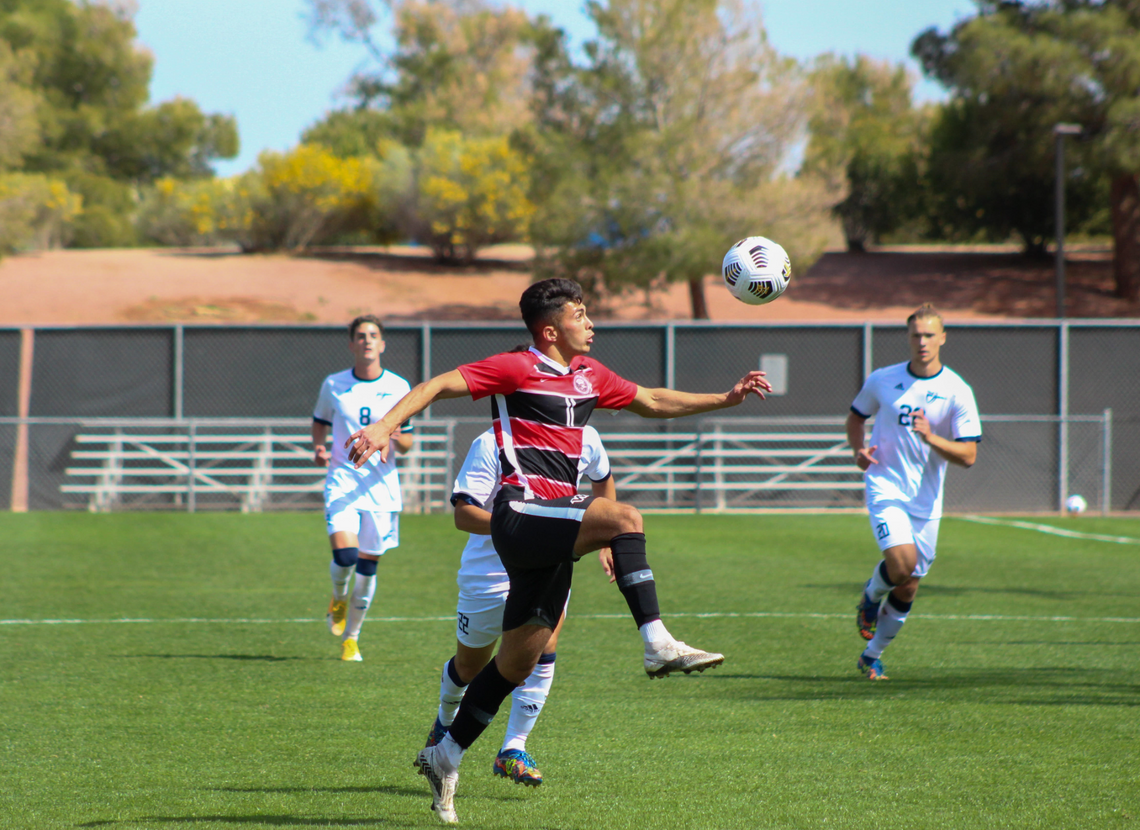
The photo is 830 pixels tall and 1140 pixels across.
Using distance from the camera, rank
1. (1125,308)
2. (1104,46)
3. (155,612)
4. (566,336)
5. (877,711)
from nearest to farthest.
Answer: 1. (566,336)
2. (877,711)
3. (155,612)
4. (1104,46)
5. (1125,308)

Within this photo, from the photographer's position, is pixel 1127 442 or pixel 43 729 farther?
pixel 1127 442

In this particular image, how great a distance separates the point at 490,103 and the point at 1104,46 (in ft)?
95.4

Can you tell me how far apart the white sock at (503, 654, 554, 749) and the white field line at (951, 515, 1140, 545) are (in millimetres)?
12943

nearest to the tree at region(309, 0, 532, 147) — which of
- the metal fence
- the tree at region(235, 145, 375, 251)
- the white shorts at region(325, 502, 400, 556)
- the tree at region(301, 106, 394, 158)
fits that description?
the tree at region(301, 106, 394, 158)

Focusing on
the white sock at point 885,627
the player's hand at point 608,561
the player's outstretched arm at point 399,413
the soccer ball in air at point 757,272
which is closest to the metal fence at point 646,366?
the white sock at point 885,627

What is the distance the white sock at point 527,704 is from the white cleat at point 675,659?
125 cm

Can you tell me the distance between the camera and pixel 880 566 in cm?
756

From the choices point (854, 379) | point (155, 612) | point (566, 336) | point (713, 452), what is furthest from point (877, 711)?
point (854, 379)

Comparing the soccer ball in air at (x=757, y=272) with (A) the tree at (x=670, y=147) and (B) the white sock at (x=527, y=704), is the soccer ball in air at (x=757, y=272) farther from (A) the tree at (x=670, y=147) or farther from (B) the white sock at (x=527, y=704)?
(A) the tree at (x=670, y=147)

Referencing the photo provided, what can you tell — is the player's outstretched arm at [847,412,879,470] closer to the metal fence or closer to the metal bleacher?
the metal bleacher

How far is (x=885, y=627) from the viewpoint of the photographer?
739cm

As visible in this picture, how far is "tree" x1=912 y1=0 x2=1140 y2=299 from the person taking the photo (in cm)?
3200

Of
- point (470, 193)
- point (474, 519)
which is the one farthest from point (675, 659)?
point (470, 193)

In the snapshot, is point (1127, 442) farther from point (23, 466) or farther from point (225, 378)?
point (23, 466)
